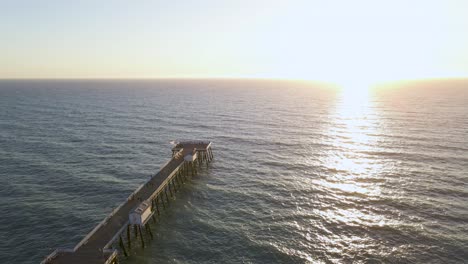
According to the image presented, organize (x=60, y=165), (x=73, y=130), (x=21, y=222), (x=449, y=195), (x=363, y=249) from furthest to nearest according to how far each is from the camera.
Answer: (x=73, y=130) → (x=60, y=165) → (x=449, y=195) → (x=21, y=222) → (x=363, y=249)

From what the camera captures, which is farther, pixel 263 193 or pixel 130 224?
pixel 263 193

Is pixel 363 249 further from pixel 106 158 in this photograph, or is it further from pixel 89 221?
pixel 106 158

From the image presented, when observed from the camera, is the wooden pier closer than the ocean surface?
Yes

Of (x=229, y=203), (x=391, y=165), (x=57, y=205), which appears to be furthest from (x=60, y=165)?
(x=391, y=165)

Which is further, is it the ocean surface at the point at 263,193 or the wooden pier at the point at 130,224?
the ocean surface at the point at 263,193

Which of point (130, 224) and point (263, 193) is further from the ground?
point (130, 224)
